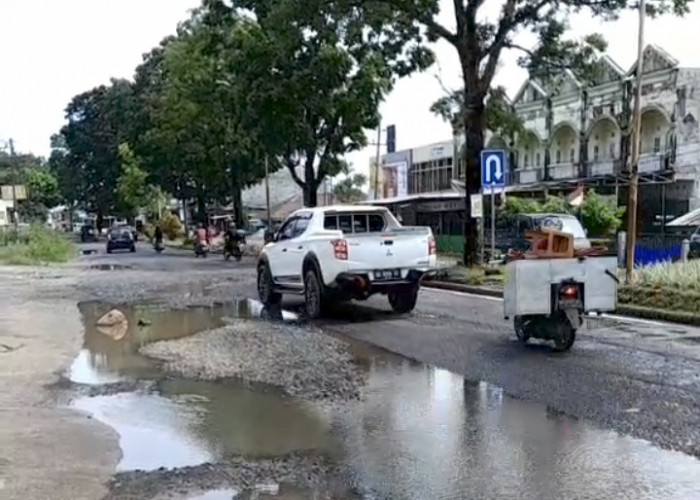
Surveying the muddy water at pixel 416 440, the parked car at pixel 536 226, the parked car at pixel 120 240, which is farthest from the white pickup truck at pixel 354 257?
the parked car at pixel 120 240

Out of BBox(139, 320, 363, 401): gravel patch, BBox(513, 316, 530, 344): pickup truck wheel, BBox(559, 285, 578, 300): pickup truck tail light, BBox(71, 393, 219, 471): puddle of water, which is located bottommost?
BBox(71, 393, 219, 471): puddle of water

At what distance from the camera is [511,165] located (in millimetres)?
51281

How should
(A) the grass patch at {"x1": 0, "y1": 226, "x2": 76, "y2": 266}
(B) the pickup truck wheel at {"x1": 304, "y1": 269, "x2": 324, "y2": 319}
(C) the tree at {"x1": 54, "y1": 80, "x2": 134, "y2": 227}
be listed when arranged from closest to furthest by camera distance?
1. (B) the pickup truck wheel at {"x1": 304, "y1": 269, "x2": 324, "y2": 319}
2. (A) the grass patch at {"x1": 0, "y1": 226, "x2": 76, "y2": 266}
3. (C) the tree at {"x1": 54, "y1": 80, "x2": 134, "y2": 227}

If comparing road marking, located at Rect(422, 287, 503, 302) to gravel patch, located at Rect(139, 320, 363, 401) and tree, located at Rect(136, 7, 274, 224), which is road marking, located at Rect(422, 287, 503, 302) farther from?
tree, located at Rect(136, 7, 274, 224)

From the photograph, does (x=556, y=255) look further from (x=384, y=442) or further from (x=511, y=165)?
(x=511, y=165)

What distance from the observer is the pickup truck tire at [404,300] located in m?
15.5

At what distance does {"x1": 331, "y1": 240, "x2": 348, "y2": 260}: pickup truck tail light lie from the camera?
1459cm

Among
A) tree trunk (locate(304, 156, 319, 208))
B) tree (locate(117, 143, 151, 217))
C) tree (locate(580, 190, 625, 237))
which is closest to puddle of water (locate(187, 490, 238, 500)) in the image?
tree (locate(580, 190, 625, 237))

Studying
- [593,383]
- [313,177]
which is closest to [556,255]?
[593,383]

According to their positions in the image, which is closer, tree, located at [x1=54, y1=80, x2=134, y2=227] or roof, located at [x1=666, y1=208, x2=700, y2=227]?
roof, located at [x1=666, y1=208, x2=700, y2=227]

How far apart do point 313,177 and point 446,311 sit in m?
22.4

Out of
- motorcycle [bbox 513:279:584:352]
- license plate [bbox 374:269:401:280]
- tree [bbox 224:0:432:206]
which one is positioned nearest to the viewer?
motorcycle [bbox 513:279:584:352]

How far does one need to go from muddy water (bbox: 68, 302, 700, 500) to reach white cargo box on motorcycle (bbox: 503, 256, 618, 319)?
1637mm

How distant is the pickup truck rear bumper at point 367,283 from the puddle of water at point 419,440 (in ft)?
17.0
